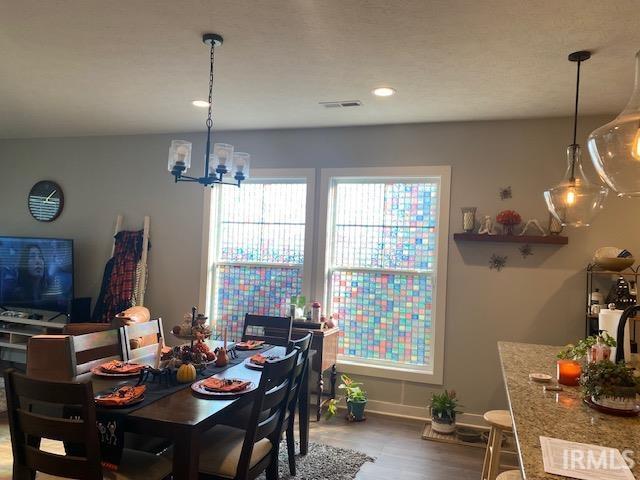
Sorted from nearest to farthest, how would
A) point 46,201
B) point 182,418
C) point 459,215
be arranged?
point 182,418
point 459,215
point 46,201

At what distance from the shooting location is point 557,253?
392 cm

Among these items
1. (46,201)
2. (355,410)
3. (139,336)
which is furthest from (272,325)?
(46,201)

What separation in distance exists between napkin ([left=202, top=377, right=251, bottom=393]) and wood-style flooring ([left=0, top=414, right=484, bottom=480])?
1.23 m

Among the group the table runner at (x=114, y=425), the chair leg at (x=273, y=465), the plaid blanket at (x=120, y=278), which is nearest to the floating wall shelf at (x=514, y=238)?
the chair leg at (x=273, y=465)

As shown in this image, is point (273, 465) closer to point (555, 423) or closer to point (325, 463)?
point (325, 463)

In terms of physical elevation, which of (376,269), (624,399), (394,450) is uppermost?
(376,269)

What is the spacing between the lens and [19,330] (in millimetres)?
5117

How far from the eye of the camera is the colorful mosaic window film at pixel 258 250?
4.72 m

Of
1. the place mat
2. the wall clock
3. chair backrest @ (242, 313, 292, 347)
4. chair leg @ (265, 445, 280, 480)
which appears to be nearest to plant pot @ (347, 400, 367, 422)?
chair backrest @ (242, 313, 292, 347)

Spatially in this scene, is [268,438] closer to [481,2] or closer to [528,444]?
[528,444]

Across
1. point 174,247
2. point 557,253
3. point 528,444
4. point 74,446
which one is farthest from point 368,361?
point 528,444

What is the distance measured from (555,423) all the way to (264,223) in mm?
3590

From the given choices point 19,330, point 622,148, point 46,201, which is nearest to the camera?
point 622,148

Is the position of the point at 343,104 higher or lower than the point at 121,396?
higher
